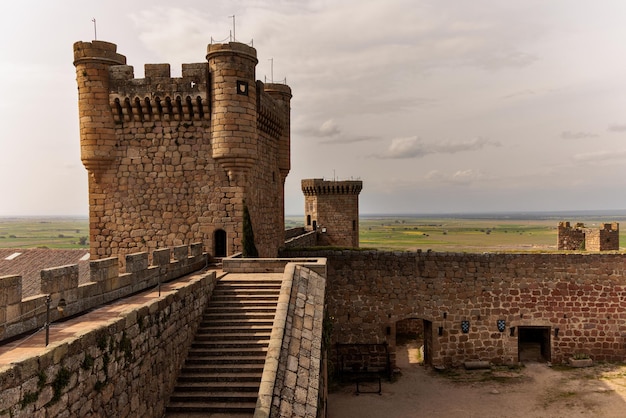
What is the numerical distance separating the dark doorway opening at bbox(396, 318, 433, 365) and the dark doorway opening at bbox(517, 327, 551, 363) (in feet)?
13.6

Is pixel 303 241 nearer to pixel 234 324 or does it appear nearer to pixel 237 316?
pixel 237 316

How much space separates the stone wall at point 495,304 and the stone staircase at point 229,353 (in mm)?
7645

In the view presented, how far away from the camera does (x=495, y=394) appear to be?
16859 mm

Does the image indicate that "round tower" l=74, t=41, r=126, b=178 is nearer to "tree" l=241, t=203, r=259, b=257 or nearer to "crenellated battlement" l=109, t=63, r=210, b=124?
"crenellated battlement" l=109, t=63, r=210, b=124

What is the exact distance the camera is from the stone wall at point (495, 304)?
19.4 meters

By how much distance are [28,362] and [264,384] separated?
4342mm

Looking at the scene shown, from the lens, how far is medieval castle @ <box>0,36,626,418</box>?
337 inches

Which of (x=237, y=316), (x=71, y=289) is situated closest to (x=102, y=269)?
(x=71, y=289)

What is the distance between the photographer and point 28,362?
17.8ft

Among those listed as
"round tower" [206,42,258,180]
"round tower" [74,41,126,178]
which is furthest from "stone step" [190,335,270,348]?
"round tower" [74,41,126,178]

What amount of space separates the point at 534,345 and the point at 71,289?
829 inches

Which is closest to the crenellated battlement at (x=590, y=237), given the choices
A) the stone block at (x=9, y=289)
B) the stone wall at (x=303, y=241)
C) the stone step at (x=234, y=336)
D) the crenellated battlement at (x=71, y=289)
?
the stone wall at (x=303, y=241)

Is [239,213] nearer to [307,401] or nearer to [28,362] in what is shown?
[307,401]

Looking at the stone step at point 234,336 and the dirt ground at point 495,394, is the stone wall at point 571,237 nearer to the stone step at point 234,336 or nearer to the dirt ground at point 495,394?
the dirt ground at point 495,394
